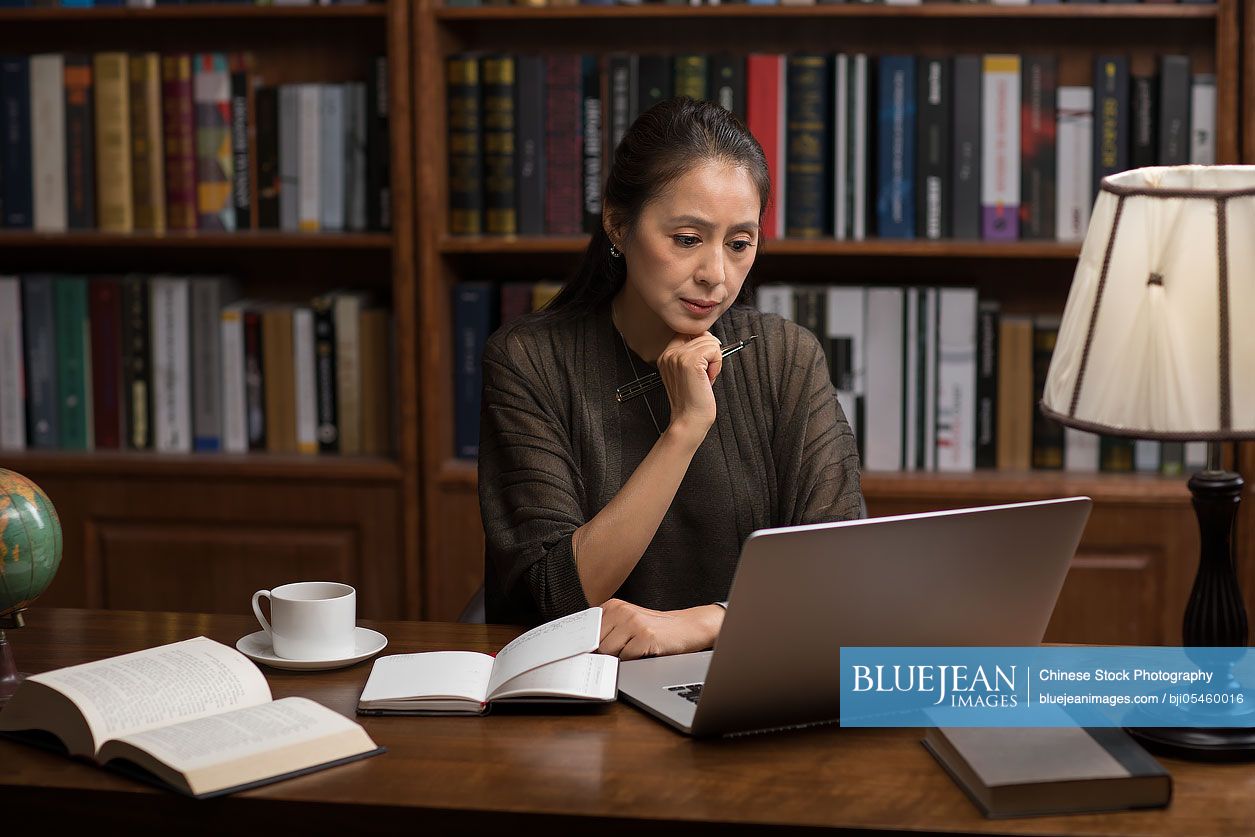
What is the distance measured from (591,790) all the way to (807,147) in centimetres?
169

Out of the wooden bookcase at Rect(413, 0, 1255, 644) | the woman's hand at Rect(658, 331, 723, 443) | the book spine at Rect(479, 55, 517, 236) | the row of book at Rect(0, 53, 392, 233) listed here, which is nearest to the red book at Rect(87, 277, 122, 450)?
the row of book at Rect(0, 53, 392, 233)

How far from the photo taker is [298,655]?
1.34 m

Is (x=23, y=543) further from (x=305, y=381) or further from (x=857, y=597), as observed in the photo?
(x=305, y=381)

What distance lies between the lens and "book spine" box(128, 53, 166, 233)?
2.62 m

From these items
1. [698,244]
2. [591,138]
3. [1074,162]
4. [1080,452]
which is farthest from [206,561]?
[1074,162]

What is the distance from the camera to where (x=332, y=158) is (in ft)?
8.60

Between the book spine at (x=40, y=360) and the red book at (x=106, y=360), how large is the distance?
0.27ft

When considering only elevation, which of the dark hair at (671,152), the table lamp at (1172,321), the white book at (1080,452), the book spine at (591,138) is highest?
the book spine at (591,138)

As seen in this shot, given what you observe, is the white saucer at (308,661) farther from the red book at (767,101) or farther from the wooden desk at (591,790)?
the red book at (767,101)

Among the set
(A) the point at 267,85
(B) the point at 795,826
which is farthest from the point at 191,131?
(B) the point at 795,826

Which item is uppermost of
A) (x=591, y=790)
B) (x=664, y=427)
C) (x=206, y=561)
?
(x=664, y=427)

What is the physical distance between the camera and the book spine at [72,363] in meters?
2.71

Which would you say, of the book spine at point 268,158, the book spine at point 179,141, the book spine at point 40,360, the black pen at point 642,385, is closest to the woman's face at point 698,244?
the black pen at point 642,385

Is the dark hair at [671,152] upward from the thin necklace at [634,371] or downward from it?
upward
